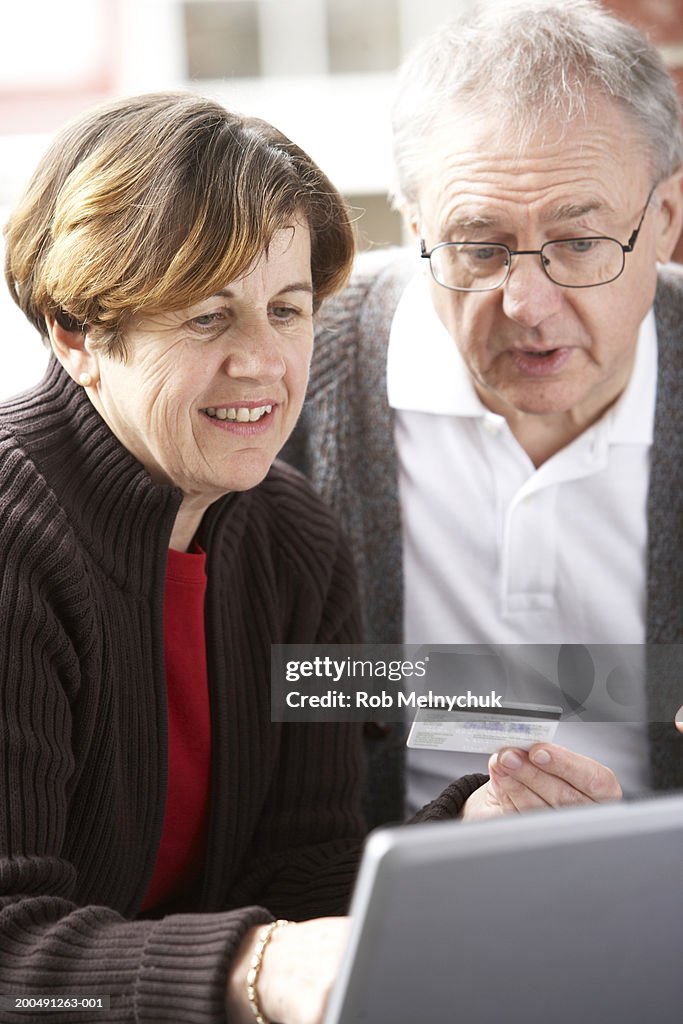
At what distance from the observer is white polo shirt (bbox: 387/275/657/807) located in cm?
155

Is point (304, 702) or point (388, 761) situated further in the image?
point (388, 761)

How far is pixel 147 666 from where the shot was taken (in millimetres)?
1201

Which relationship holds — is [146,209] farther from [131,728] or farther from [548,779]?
[548,779]

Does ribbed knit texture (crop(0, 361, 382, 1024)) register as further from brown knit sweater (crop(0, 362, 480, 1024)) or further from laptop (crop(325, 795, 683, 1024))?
laptop (crop(325, 795, 683, 1024))

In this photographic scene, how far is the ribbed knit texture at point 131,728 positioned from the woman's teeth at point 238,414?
0.30 feet

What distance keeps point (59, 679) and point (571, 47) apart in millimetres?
927

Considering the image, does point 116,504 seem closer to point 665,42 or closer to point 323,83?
Answer: point 665,42

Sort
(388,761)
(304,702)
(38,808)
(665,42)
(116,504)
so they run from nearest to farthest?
(38,808) < (116,504) < (304,702) < (388,761) < (665,42)

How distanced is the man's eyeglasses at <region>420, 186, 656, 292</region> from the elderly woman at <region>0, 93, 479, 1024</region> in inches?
7.2

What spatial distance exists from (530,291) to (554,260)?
0.16ft

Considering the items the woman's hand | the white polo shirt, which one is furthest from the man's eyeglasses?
the woman's hand

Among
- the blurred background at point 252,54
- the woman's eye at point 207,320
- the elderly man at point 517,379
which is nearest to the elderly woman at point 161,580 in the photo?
the woman's eye at point 207,320

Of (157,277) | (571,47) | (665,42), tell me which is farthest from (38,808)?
(665,42)

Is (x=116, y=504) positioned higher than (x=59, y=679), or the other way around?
(x=116, y=504)
